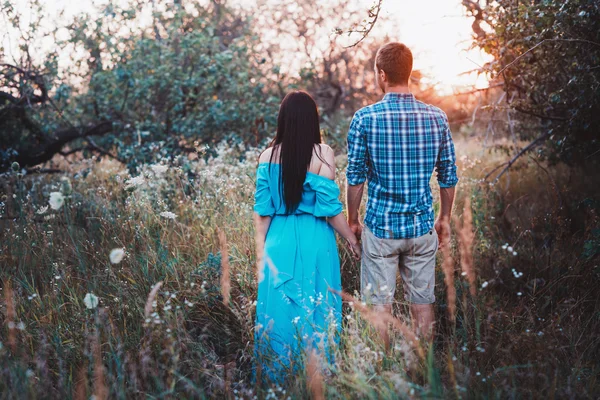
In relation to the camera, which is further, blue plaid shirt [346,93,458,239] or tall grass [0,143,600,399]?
blue plaid shirt [346,93,458,239]

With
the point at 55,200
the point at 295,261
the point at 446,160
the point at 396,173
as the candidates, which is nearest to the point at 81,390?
the point at 55,200

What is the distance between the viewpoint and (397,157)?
2.89 meters

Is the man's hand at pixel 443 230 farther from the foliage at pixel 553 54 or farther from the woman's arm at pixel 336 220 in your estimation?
the foliage at pixel 553 54

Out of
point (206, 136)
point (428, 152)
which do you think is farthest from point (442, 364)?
point (206, 136)

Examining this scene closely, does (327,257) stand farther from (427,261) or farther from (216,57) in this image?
(216,57)

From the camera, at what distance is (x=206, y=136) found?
7.97m

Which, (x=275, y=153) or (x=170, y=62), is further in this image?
(x=170, y=62)

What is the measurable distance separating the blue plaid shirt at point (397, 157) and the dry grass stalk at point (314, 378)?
0.94 m

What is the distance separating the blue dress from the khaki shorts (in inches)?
9.7

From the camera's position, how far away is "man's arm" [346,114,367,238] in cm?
292

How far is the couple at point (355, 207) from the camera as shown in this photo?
9.46 feet

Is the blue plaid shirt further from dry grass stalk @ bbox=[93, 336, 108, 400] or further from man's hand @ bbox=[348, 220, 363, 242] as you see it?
dry grass stalk @ bbox=[93, 336, 108, 400]

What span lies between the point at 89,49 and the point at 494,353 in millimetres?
7314

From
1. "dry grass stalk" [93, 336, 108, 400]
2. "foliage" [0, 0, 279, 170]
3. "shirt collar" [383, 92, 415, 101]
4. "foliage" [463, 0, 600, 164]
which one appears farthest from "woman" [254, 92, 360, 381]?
"foliage" [0, 0, 279, 170]
